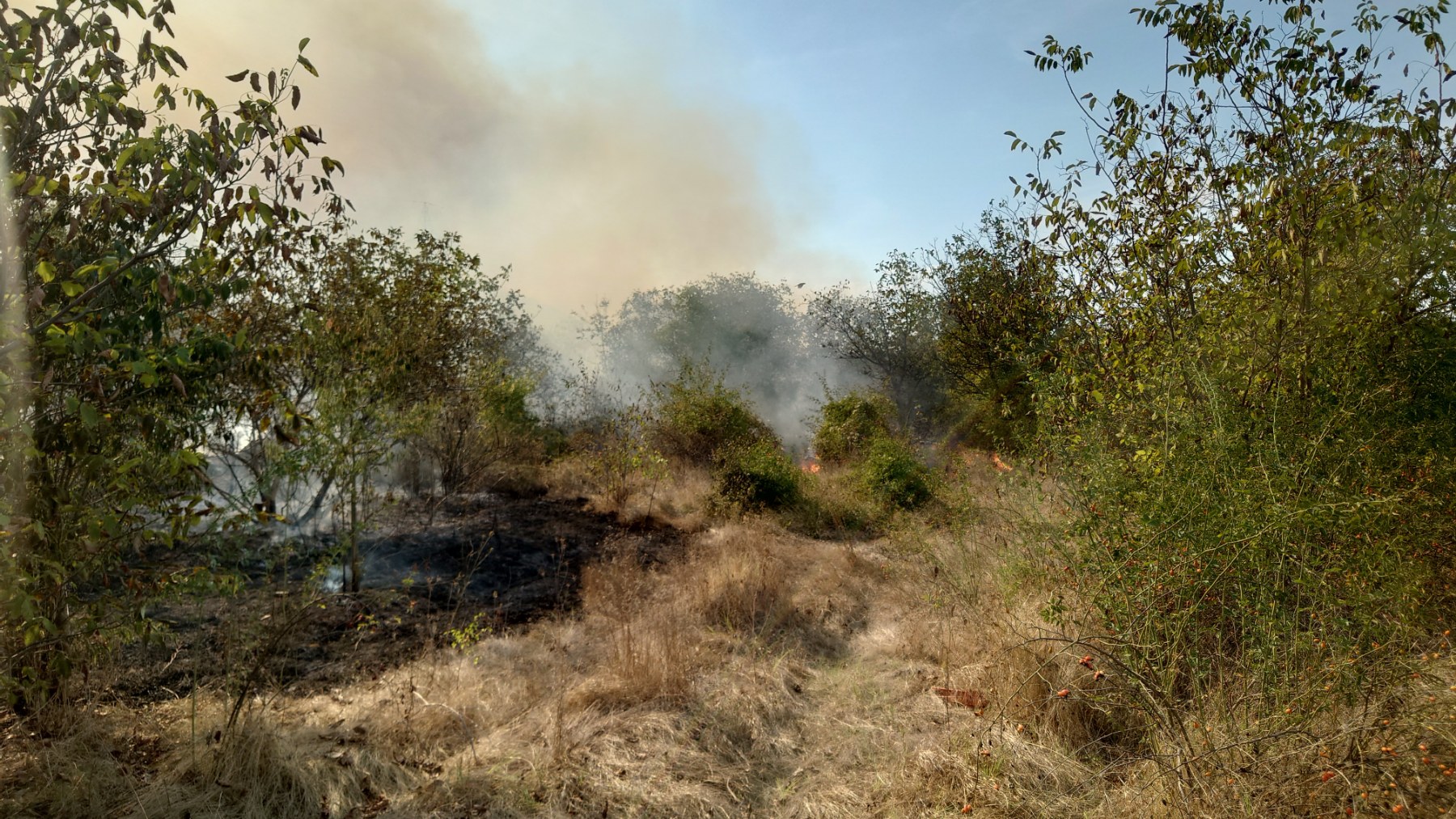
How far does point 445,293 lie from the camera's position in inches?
429

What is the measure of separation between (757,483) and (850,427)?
17.3 feet

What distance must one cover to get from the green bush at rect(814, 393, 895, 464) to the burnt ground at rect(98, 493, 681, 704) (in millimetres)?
6323

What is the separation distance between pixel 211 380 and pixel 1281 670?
5283 millimetres

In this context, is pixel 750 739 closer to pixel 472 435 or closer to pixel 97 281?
pixel 97 281

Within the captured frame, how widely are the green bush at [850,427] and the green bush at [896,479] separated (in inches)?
136

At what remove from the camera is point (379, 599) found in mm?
6871

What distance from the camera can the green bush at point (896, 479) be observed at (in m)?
11.0

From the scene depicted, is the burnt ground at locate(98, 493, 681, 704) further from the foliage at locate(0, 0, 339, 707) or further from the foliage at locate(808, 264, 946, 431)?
the foliage at locate(808, 264, 946, 431)

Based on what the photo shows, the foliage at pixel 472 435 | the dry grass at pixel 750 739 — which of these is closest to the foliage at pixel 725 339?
the foliage at pixel 472 435

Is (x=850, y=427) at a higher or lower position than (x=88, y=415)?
higher

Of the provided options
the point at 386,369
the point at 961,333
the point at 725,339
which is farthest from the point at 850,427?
the point at 725,339

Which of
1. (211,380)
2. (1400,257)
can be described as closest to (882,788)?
(1400,257)

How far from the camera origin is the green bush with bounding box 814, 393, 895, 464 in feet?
52.7

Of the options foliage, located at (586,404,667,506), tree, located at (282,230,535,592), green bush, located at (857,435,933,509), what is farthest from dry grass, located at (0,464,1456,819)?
foliage, located at (586,404,667,506)
